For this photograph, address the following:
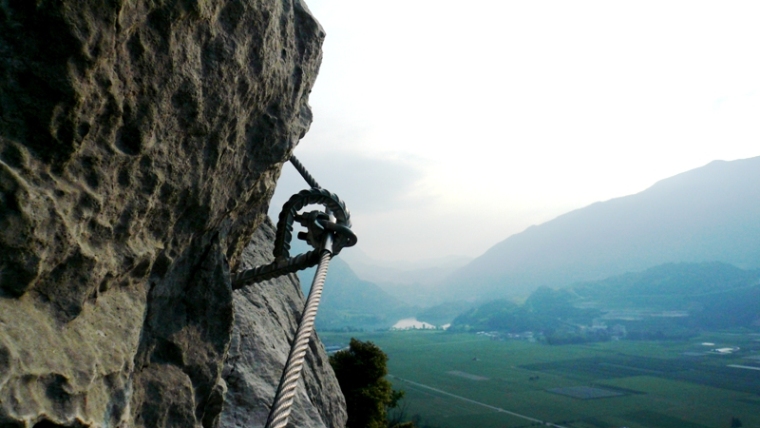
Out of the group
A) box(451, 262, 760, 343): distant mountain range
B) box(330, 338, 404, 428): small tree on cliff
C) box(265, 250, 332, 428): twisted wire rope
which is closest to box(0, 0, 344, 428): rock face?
box(265, 250, 332, 428): twisted wire rope

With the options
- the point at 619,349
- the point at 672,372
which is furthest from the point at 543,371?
the point at 619,349

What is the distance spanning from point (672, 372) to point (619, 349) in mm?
28031

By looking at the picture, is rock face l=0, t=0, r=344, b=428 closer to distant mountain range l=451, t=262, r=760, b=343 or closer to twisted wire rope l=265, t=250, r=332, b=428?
twisted wire rope l=265, t=250, r=332, b=428

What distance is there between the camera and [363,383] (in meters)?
20.0

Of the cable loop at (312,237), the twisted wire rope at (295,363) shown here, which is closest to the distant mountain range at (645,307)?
the cable loop at (312,237)

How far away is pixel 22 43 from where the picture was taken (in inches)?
103

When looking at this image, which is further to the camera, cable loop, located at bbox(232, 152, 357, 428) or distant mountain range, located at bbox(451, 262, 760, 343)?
distant mountain range, located at bbox(451, 262, 760, 343)

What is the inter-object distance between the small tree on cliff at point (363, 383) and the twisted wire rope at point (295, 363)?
15.6 metres

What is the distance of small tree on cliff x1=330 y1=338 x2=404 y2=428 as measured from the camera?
1875 centimetres

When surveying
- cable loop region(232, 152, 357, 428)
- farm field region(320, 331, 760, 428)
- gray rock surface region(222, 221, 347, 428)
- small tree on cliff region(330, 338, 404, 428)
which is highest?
cable loop region(232, 152, 357, 428)

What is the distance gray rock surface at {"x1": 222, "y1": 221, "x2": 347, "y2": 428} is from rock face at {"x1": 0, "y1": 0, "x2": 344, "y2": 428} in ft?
7.17

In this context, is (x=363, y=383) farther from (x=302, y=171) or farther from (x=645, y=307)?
(x=645, y=307)

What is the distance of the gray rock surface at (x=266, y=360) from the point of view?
6.70m

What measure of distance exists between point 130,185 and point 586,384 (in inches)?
3022
